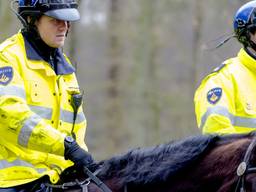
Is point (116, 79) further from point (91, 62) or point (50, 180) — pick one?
point (50, 180)

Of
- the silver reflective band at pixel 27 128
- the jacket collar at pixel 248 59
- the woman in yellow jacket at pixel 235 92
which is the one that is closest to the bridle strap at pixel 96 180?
the silver reflective band at pixel 27 128

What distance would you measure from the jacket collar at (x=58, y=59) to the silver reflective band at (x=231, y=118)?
1.12m

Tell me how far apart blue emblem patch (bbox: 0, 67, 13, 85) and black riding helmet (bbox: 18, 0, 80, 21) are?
556mm

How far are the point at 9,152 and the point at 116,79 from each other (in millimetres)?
19583

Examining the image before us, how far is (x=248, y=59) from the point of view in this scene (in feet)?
Result: 21.7

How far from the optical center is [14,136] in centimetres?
554

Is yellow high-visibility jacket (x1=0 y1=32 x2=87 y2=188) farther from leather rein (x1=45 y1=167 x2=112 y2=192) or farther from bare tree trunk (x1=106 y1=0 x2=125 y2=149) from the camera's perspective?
bare tree trunk (x1=106 y1=0 x2=125 y2=149)

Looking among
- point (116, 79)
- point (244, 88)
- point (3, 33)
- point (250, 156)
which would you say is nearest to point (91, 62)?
point (116, 79)

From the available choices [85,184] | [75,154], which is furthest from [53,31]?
[85,184]

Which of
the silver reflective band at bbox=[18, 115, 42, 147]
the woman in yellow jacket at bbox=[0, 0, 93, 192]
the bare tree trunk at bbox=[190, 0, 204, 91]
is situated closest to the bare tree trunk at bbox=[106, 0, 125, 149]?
the bare tree trunk at bbox=[190, 0, 204, 91]

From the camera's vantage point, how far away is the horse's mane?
191 inches

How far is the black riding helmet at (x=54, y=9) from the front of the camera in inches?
231

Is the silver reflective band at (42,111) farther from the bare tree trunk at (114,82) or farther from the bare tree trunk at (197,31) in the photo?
the bare tree trunk at (114,82)

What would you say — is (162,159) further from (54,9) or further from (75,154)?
(54,9)
